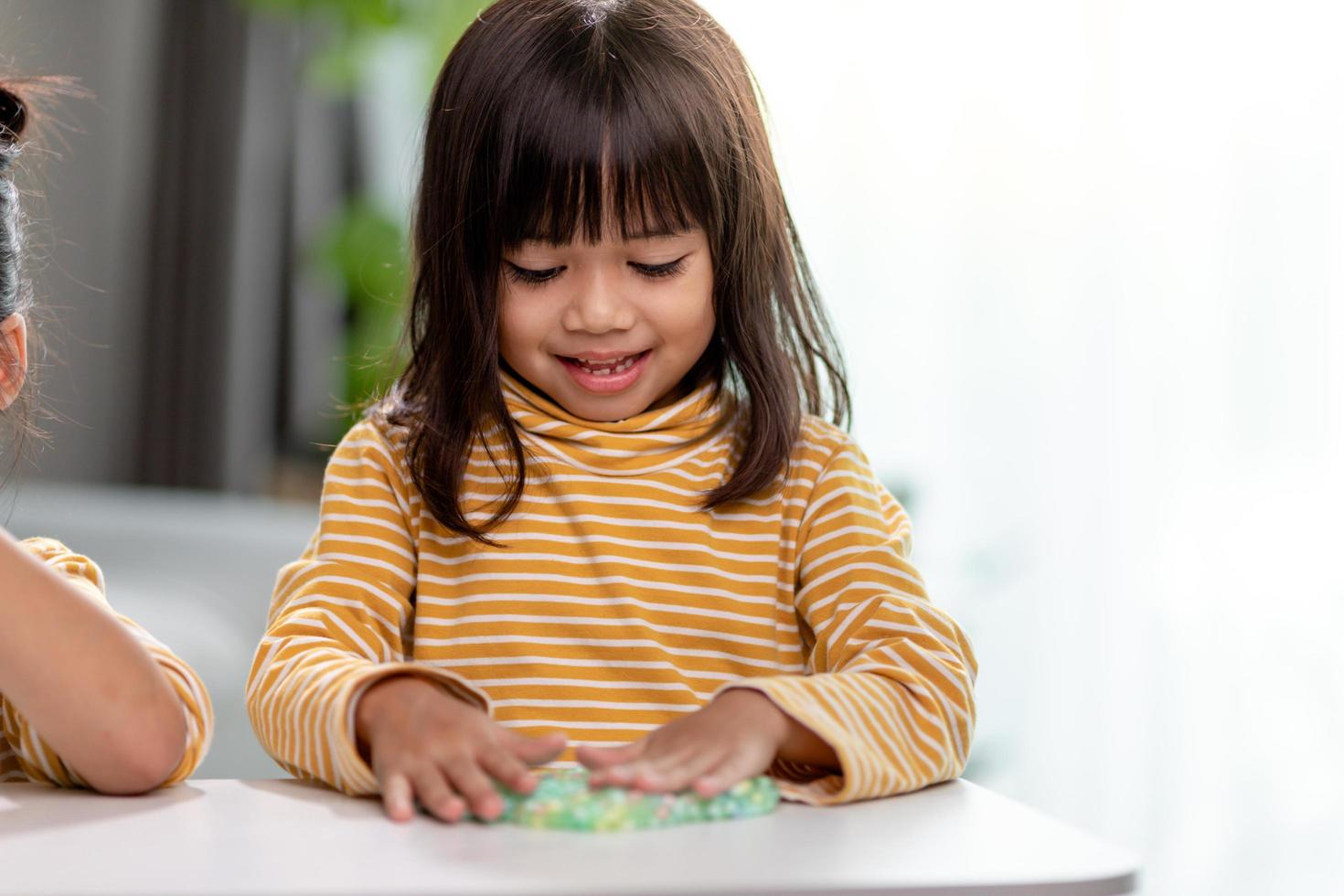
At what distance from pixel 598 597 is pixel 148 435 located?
291 cm

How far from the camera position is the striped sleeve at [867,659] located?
77cm

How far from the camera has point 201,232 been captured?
11.5ft

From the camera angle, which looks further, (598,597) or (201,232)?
(201,232)

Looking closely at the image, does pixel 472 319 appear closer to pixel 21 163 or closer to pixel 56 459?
pixel 21 163

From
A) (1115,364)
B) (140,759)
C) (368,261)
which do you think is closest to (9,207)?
(140,759)

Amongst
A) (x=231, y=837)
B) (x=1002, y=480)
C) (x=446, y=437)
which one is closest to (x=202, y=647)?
(x=1002, y=480)

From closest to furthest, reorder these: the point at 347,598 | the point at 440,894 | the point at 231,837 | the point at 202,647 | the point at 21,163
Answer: the point at 440,894 < the point at 231,837 < the point at 347,598 < the point at 21,163 < the point at 202,647

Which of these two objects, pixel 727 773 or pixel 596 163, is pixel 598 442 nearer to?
pixel 596 163

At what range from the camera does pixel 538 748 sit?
71 cm

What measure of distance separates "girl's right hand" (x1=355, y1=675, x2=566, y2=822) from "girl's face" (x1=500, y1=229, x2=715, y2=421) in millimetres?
283

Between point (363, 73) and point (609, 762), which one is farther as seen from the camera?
point (363, 73)

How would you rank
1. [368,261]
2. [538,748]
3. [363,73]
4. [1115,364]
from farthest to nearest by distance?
1. [363,73]
2. [368,261]
3. [1115,364]
4. [538,748]

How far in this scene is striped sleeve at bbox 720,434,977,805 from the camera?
77cm

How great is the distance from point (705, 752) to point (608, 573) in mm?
272
